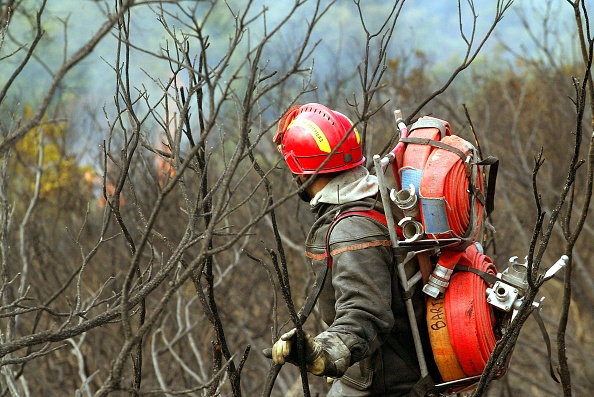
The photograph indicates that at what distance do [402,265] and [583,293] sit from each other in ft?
23.4

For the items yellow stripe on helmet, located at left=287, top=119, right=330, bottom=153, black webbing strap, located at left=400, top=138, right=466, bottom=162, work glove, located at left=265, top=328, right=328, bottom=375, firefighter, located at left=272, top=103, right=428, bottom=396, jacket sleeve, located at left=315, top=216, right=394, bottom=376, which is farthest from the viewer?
yellow stripe on helmet, located at left=287, top=119, right=330, bottom=153

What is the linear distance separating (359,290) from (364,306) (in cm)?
7

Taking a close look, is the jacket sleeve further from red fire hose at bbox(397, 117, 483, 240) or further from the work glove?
red fire hose at bbox(397, 117, 483, 240)

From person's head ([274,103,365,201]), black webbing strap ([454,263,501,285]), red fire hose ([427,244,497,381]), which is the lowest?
red fire hose ([427,244,497,381])

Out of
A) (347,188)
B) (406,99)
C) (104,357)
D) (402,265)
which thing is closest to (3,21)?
(347,188)

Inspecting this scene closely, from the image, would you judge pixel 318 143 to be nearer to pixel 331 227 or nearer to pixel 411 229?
pixel 331 227

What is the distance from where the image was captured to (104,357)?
8.41 metres

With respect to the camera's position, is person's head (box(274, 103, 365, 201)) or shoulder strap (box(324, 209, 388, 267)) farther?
person's head (box(274, 103, 365, 201))

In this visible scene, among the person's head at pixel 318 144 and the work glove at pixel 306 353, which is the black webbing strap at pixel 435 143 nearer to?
the person's head at pixel 318 144

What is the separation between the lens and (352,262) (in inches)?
125

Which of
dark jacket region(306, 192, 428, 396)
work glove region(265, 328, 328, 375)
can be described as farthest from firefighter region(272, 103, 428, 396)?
work glove region(265, 328, 328, 375)

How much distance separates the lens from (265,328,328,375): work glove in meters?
2.76

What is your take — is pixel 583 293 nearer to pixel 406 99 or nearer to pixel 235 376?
pixel 406 99

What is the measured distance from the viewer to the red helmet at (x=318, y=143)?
3467mm
